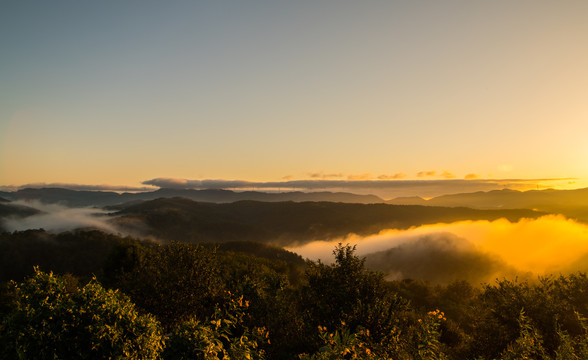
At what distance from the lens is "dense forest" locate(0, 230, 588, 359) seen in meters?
12.5

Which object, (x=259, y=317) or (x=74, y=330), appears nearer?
(x=74, y=330)

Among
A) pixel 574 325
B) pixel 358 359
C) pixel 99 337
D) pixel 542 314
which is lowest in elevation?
pixel 574 325

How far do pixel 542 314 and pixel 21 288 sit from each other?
5036cm

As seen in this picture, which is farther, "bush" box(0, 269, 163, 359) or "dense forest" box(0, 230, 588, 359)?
"dense forest" box(0, 230, 588, 359)

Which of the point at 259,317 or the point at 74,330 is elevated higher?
the point at 74,330

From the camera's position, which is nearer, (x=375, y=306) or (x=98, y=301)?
(x=98, y=301)

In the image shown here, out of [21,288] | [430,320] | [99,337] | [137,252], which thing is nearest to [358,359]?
[430,320]

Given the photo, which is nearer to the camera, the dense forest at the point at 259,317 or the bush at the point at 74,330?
the bush at the point at 74,330

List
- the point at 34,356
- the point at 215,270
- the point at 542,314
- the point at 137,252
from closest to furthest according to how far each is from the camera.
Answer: the point at 34,356, the point at 542,314, the point at 215,270, the point at 137,252

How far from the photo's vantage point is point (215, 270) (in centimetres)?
4828

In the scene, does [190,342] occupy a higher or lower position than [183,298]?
higher

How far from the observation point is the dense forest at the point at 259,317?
494 inches

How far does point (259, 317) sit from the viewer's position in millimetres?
38344

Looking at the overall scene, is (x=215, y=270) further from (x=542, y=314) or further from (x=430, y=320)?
(x=542, y=314)
